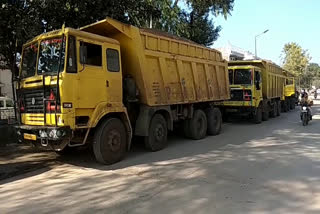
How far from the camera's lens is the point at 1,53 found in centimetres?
1015

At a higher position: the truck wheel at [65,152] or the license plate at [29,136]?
the license plate at [29,136]

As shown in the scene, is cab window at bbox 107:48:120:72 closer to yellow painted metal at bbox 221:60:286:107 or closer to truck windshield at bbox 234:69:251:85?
yellow painted metal at bbox 221:60:286:107

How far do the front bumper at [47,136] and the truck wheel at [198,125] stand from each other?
532 cm

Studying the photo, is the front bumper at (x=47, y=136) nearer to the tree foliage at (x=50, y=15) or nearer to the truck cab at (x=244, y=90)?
the tree foliage at (x=50, y=15)

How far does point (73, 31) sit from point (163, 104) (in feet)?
11.1

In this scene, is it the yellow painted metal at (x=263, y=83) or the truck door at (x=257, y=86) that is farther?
the truck door at (x=257, y=86)

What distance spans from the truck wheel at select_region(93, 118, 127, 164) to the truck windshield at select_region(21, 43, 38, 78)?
2.03 meters

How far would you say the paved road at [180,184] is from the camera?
15.7ft

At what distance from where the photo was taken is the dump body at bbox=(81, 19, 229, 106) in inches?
329

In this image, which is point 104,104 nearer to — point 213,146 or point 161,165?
point 161,165

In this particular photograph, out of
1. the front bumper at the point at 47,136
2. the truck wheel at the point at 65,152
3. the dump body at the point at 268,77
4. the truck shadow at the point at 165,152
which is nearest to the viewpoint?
the front bumper at the point at 47,136

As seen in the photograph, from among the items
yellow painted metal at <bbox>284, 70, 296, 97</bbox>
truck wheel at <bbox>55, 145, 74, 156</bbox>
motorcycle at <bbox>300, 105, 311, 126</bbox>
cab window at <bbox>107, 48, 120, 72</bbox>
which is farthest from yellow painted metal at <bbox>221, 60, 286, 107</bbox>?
cab window at <bbox>107, 48, 120, 72</bbox>

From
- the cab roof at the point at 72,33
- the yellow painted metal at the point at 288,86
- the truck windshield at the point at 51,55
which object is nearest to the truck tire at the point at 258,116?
the yellow painted metal at the point at 288,86

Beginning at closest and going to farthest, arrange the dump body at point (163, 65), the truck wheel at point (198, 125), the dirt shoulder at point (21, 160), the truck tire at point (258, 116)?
the dirt shoulder at point (21, 160) → the dump body at point (163, 65) → the truck wheel at point (198, 125) → the truck tire at point (258, 116)
